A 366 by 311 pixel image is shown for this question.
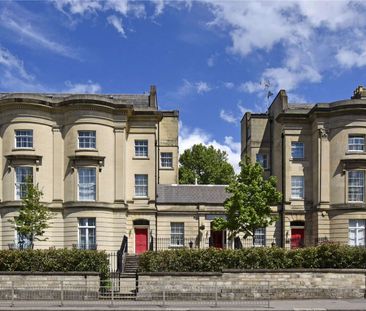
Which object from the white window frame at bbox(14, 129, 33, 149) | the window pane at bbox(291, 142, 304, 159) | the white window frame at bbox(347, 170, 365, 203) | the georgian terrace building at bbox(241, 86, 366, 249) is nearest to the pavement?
the georgian terrace building at bbox(241, 86, 366, 249)

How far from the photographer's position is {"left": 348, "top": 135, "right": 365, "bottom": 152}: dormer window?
4152cm

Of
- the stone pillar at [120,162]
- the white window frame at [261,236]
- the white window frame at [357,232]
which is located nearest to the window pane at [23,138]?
the stone pillar at [120,162]

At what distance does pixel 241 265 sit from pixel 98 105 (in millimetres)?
17266

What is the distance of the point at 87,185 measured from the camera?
40.0 meters

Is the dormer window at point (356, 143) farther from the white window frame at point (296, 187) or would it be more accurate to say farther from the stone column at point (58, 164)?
the stone column at point (58, 164)

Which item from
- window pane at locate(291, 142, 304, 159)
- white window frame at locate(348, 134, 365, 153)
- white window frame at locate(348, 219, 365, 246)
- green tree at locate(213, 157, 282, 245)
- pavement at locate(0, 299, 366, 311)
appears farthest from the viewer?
window pane at locate(291, 142, 304, 159)

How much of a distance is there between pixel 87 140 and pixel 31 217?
6806 millimetres

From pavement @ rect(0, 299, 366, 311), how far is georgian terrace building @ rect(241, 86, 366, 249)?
14695 millimetres

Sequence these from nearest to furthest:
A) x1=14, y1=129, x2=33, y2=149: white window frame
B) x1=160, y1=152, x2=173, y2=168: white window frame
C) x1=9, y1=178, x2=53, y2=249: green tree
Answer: x1=9, y1=178, x2=53, y2=249: green tree < x1=14, y1=129, x2=33, y2=149: white window frame < x1=160, y1=152, x2=173, y2=168: white window frame

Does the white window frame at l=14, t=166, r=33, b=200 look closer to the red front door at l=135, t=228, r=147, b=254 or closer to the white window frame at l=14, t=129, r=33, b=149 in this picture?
the white window frame at l=14, t=129, r=33, b=149

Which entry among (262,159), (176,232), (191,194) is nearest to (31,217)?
(176,232)

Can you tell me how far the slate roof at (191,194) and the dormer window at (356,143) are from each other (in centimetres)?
986

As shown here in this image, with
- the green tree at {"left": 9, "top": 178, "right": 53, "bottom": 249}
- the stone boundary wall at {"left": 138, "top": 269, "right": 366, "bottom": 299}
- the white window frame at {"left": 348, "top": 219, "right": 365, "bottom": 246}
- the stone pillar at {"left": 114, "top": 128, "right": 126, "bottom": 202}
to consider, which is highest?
the stone pillar at {"left": 114, "top": 128, "right": 126, "bottom": 202}

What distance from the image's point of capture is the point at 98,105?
132 feet
